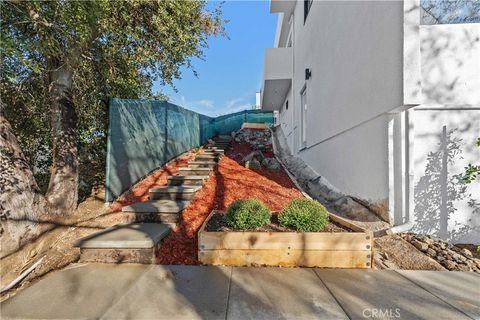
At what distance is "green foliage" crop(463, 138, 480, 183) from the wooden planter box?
1.65m

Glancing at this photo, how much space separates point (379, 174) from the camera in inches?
151

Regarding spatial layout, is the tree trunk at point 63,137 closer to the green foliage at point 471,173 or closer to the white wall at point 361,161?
the white wall at point 361,161

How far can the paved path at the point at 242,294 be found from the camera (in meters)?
2.14

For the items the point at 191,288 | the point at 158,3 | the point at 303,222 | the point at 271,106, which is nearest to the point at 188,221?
the point at 191,288

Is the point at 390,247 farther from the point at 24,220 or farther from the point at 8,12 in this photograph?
the point at 8,12

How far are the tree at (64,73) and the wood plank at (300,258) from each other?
8.96 ft

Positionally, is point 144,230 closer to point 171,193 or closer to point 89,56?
point 171,193

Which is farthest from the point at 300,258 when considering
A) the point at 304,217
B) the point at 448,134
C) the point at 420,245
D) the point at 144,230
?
the point at 448,134

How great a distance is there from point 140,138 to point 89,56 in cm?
182

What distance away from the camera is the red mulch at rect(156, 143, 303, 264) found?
11.0 feet

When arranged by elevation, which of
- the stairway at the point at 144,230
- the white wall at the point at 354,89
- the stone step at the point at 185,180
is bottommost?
the stairway at the point at 144,230

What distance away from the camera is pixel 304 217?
3.14 meters

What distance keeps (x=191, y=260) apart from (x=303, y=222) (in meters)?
1.50

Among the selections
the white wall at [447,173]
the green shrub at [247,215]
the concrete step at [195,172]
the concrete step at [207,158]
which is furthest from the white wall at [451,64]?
the concrete step at [207,158]
